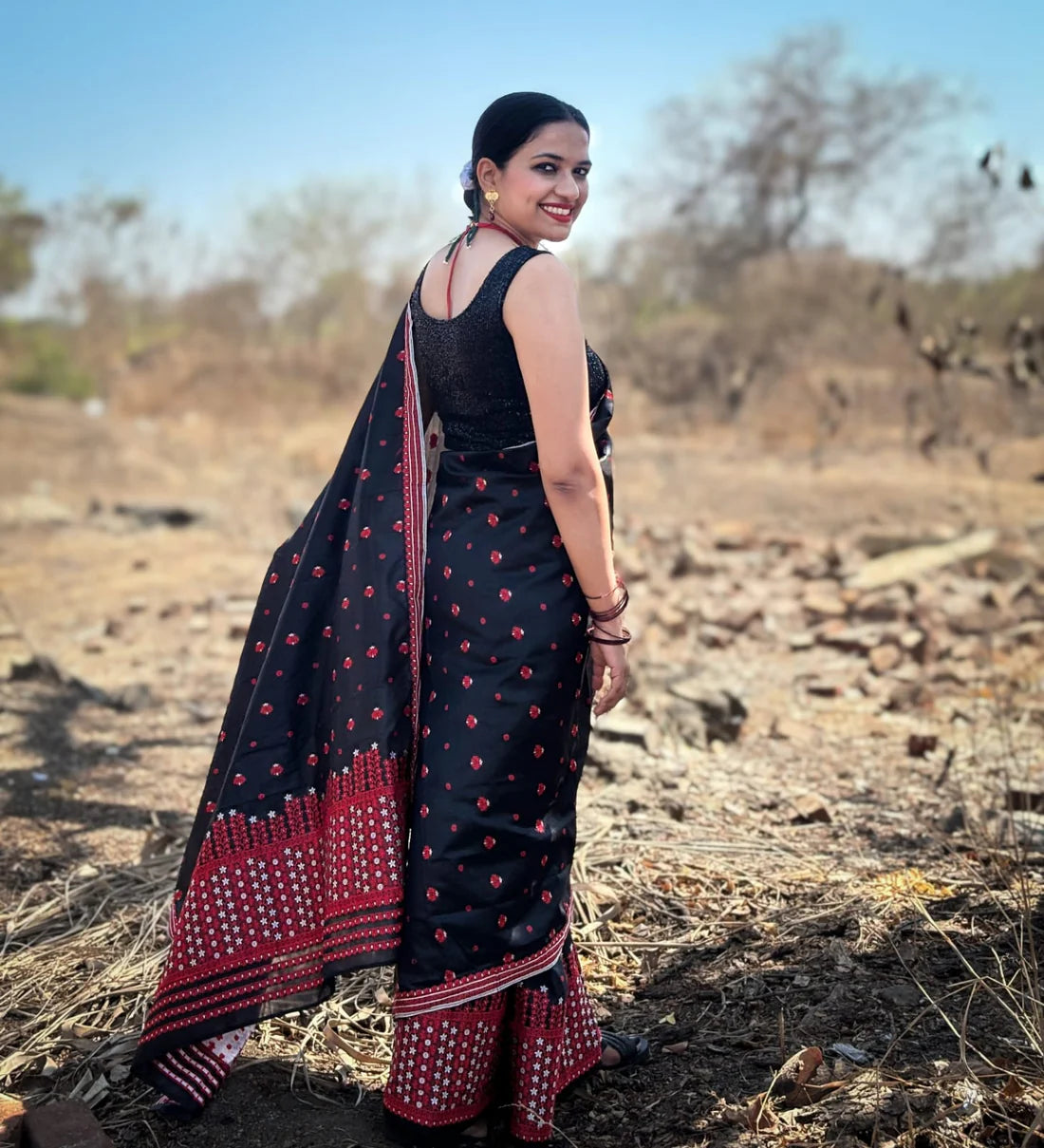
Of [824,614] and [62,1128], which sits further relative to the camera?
[824,614]

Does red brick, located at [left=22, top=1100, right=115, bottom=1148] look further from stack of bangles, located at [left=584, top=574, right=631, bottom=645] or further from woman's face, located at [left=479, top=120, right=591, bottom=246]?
woman's face, located at [left=479, top=120, right=591, bottom=246]

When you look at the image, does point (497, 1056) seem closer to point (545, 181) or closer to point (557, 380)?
point (557, 380)

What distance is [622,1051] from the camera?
7.86 feet

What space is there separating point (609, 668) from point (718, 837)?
1.62 m

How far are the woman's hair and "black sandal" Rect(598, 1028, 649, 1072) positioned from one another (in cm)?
173

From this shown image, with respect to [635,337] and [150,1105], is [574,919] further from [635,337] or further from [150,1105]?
[635,337]

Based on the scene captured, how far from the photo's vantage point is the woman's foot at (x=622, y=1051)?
2391 millimetres

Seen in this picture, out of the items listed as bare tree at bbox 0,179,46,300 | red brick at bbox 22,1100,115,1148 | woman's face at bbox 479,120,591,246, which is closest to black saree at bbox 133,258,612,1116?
red brick at bbox 22,1100,115,1148

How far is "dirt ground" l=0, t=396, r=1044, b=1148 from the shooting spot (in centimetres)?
226

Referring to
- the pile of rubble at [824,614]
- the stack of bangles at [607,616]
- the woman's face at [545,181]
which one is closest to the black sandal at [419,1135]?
the stack of bangles at [607,616]

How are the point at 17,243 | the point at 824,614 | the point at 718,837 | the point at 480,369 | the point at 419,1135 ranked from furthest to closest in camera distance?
the point at 17,243 → the point at 824,614 → the point at 718,837 → the point at 419,1135 → the point at 480,369

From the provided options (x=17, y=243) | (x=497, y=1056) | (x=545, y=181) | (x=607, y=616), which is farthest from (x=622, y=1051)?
(x=17, y=243)

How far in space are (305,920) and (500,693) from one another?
582 mm

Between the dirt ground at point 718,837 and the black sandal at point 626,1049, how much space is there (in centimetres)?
3
